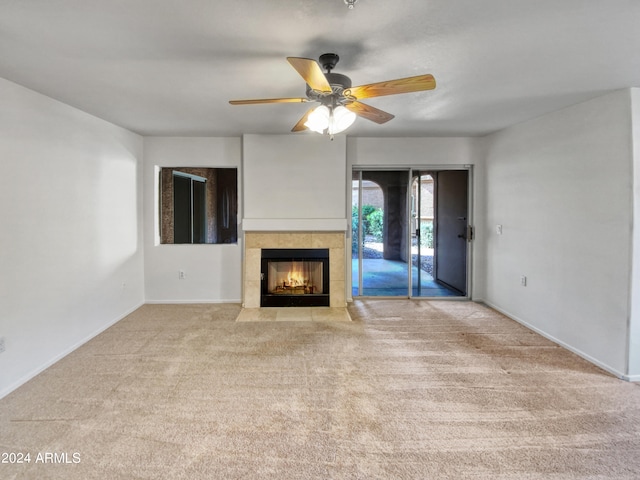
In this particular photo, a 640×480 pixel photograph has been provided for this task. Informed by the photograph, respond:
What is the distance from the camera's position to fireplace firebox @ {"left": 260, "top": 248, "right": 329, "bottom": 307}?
4.74 metres

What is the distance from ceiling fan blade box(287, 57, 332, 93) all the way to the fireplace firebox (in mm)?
2937

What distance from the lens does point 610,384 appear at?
8.77 feet

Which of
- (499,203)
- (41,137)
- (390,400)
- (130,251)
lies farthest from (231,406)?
(499,203)

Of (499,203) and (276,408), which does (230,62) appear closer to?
(276,408)

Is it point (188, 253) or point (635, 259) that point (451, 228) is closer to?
point (635, 259)

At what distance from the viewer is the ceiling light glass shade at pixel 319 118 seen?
7.59 feet

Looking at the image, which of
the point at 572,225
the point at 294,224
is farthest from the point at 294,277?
the point at 572,225

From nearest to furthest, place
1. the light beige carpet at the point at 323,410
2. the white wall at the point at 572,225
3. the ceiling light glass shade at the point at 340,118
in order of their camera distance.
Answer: the light beige carpet at the point at 323,410 → the ceiling light glass shade at the point at 340,118 → the white wall at the point at 572,225

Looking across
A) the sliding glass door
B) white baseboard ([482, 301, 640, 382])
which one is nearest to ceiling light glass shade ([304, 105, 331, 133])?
the sliding glass door

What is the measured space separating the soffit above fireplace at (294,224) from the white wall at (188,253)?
1.31ft

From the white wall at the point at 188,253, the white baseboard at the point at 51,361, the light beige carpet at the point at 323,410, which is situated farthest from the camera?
the white wall at the point at 188,253

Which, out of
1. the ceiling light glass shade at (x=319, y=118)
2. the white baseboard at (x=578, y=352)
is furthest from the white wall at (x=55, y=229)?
the white baseboard at (x=578, y=352)

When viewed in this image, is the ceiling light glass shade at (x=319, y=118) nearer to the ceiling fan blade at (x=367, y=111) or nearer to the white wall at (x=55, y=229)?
the ceiling fan blade at (x=367, y=111)

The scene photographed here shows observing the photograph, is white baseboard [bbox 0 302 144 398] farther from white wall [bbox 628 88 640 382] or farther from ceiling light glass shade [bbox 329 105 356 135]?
white wall [bbox 628 88 640 382]
